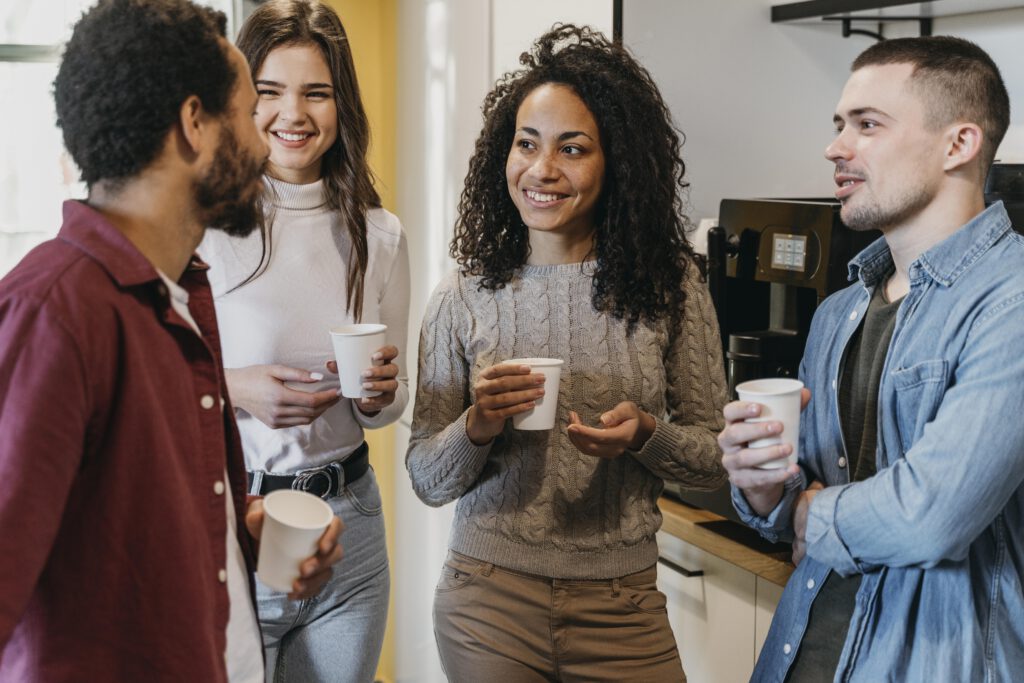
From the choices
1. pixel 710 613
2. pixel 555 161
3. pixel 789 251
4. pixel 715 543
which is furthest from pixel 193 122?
pixel 710 613

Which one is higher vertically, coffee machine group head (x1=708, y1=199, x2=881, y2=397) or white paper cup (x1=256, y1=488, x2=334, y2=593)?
coffee machine group head (x1=708, y1=199, x2=881, y2=397)

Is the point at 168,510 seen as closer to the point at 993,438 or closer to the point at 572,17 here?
the point at 993,438

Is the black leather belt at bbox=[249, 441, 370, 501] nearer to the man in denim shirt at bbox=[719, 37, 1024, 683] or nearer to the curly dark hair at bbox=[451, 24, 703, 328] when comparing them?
the curly dark hair at bbox=[451, 24, 703, 328]

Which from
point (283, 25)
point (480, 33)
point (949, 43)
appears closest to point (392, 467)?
point (480, 33)

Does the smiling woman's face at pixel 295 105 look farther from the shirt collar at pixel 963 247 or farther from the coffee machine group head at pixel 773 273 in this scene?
the shirt collar at pixel 963 247

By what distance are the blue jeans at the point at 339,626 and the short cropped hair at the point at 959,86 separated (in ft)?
3.42

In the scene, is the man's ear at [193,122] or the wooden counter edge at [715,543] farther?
the wooden counter edge at [715,543]

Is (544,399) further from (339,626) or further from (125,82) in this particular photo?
(125,82)

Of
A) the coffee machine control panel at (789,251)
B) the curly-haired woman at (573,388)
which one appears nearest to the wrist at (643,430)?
the curly-haired woman at (573,388)

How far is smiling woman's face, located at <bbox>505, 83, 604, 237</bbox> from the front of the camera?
5.32ft

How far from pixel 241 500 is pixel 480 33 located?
1.76m

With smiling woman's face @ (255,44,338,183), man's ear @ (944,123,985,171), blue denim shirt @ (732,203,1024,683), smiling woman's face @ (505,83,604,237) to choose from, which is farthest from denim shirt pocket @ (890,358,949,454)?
smiling woman's face @ (255,44,338,183)

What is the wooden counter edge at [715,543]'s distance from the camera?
1.93 metres

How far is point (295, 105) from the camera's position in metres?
1.74
